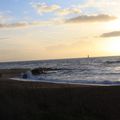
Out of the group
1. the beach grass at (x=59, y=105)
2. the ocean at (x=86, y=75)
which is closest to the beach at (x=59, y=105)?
the beach grass at (x=59, y=105)

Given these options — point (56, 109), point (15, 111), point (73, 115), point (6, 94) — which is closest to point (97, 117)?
point (73, 115)

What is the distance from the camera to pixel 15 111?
14.5m

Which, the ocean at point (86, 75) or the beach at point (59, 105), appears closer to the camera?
the beach at point (59, 105)

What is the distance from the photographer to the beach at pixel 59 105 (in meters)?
13.7

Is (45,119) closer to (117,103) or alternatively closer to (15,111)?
(15,111)

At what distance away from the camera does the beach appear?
44.9 ft

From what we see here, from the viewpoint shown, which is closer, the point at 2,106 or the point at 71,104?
the point at 2,106

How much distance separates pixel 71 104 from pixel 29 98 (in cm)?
240

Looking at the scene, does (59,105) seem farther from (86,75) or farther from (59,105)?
(86,75)

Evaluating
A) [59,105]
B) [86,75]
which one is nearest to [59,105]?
[59,105]

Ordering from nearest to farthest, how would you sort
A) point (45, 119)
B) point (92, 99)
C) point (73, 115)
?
point (45, 119) → point (73, 115) → point (92, 99)

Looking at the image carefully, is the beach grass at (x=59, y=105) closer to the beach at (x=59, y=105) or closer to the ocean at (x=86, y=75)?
the beach at (x=59, y=105)

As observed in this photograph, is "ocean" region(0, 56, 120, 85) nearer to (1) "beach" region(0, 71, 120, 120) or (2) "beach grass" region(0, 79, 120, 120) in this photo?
(2) "beach grass" region(0, 79, 120, 120)

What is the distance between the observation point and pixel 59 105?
16.4m
